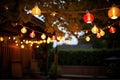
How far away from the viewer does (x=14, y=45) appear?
19.2m

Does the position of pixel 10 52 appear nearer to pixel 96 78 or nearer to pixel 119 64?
pixel 96 78

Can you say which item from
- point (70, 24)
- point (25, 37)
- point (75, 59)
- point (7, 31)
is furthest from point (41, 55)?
point (70, 24)

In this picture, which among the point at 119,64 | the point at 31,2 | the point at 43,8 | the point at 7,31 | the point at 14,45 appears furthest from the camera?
the point at 119,64

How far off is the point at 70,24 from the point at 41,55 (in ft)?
50.5

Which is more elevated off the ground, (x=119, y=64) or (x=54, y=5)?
(x=54, y=5)

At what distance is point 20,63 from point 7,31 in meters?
3.64

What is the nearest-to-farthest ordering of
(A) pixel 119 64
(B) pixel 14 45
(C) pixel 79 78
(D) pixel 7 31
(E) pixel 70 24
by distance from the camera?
(E) pixel 70 24 < (D) pixel 7 31 < (B) pixel 14 45 < (C) pixel 79 78 < (A) pixel 119 64

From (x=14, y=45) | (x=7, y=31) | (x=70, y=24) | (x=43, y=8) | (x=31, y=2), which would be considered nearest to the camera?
(x=31, y=2)

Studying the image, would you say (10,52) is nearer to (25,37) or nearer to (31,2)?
(25,37)

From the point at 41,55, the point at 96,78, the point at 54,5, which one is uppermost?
the point at 54,5

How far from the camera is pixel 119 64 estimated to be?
26.5m

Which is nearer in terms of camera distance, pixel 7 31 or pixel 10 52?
pixel 7 31

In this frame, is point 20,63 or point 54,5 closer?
point 54,5

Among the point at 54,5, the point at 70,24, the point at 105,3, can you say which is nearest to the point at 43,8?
the point at 54,5
